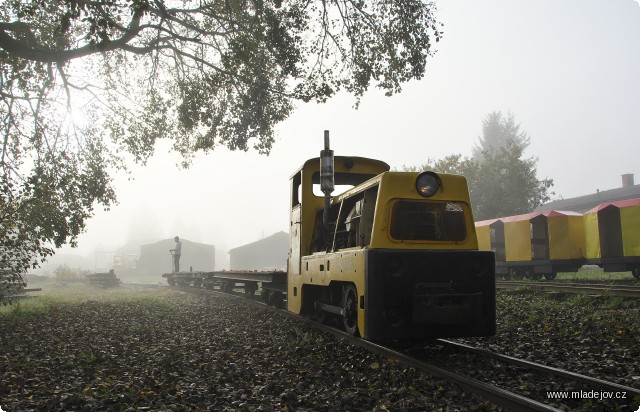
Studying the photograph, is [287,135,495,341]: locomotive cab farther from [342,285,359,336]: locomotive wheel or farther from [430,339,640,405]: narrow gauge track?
Answer: [430,339,640,405]: narrow gauge track

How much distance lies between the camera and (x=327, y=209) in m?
7.96

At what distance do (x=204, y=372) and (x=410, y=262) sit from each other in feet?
9.40

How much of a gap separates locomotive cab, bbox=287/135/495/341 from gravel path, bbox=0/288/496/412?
Answer: 62 cm

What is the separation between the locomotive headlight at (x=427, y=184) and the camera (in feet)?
20.9

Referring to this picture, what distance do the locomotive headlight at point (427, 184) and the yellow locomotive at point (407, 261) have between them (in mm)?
14

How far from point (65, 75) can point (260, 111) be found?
643cm

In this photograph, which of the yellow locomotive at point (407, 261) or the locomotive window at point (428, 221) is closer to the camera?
the yellow locomotive at point (407, 261)

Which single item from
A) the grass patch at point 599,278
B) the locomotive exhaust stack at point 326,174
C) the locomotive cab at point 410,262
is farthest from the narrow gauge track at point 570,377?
the grass patch at point 599,278

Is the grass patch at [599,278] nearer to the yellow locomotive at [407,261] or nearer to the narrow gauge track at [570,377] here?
the yellow locomotive at [407,261]

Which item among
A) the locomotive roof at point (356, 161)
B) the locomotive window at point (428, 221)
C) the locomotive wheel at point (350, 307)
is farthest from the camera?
the locomotive roof at point (356, 161)

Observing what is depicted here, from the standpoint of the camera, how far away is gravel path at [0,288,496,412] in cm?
441

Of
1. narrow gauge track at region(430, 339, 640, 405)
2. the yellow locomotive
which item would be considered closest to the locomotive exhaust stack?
the yellow locomotive

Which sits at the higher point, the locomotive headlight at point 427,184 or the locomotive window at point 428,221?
the locomotive headlight at point 427,184

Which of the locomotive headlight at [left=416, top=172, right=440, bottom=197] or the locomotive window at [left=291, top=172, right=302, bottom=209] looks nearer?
the locomotive headlight at [left=416, top=172, right=440, bottom=197]
